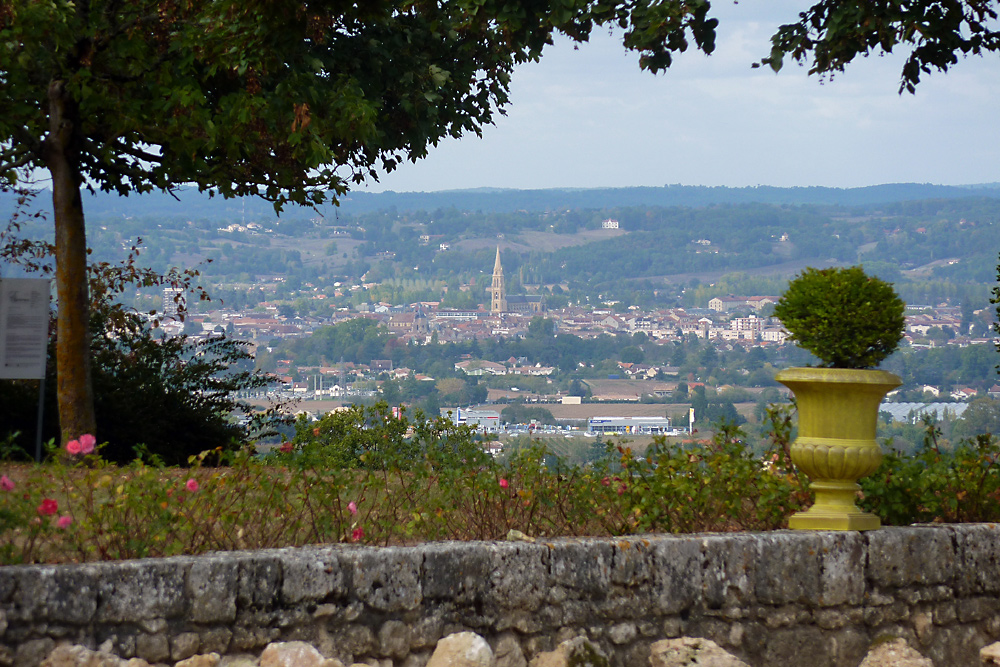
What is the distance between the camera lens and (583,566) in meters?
4.17

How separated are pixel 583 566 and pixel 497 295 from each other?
78.0 meters

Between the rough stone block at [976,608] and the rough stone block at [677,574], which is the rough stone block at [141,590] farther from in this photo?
the rough stone block at [976,608]

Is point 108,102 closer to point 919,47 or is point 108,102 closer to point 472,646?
point 472,646

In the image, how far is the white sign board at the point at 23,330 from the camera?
307 inches

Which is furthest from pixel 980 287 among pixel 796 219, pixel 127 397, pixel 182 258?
pixel 127 397

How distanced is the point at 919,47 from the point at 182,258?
60.6 metres

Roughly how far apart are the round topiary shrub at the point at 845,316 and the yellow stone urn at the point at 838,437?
129 mm

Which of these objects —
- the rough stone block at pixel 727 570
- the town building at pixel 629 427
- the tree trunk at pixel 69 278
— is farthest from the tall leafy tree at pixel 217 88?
the rough stone block at pixel 727 570

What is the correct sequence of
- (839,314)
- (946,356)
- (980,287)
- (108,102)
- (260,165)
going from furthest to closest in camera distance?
(980,287) → (946,356) → (260,165) → (108,102) → (839,314)

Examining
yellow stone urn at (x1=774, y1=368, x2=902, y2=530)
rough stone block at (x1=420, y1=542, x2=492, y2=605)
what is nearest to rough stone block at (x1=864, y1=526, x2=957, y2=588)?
yellow stone urn at (x1=774, y1=368, x2=902, y2=530)

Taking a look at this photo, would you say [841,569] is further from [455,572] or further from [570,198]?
[570,198]

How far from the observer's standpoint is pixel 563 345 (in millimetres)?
53625

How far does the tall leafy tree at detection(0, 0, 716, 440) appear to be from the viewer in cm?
763

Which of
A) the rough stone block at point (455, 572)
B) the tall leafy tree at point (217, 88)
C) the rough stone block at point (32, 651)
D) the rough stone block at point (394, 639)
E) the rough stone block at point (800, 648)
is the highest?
the tall leafy tree at point (217, 88)
